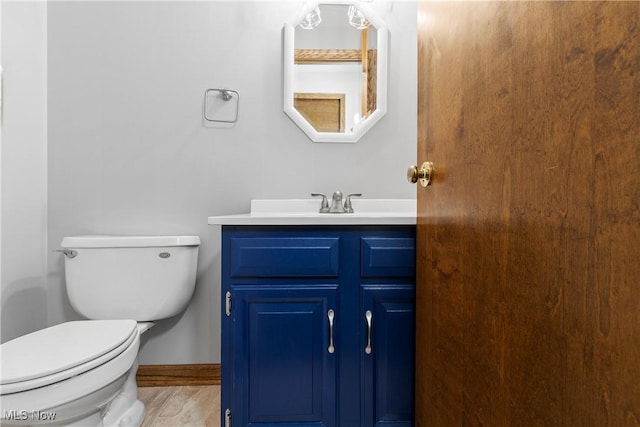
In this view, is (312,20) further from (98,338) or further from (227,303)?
(98,338)

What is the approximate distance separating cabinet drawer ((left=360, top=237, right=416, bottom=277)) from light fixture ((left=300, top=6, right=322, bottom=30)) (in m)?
1.15

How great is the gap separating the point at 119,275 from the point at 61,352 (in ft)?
1.46

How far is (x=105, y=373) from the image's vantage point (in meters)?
0.97

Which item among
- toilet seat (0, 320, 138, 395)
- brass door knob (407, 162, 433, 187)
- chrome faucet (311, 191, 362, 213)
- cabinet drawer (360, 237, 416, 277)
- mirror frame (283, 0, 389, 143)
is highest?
mirror frame (283, 0, 389, 143)

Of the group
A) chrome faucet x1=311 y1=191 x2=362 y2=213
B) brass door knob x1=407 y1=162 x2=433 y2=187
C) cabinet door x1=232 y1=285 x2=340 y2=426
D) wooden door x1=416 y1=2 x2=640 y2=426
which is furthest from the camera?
chrome faucet x1=311 y1=191 x2=362 y2=213

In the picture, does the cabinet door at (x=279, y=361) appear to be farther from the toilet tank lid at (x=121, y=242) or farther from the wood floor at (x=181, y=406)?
the toilet tank lid at (x=121, y=242)

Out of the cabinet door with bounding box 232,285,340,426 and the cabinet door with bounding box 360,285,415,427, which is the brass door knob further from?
the cabinet door with bounding box 232,285,340,426

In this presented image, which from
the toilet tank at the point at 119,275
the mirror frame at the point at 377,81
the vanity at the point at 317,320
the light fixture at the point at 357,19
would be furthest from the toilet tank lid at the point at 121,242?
the light fixture at the point at 357,19

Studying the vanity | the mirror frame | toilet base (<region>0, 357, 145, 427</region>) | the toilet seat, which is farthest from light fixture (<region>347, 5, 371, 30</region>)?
toilet base (<region>0, 357, 145, 427</region>)

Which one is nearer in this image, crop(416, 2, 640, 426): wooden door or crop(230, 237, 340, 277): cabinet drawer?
crop(416, 2, 640, 426): wooden door

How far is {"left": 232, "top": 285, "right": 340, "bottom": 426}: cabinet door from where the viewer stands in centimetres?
103

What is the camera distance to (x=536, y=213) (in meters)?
0.49

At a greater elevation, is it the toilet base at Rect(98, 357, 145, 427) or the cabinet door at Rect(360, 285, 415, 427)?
the cabinet door at Rect(360, 285, 415, 427)

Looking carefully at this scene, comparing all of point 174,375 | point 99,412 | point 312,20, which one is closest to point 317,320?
point 99,412
